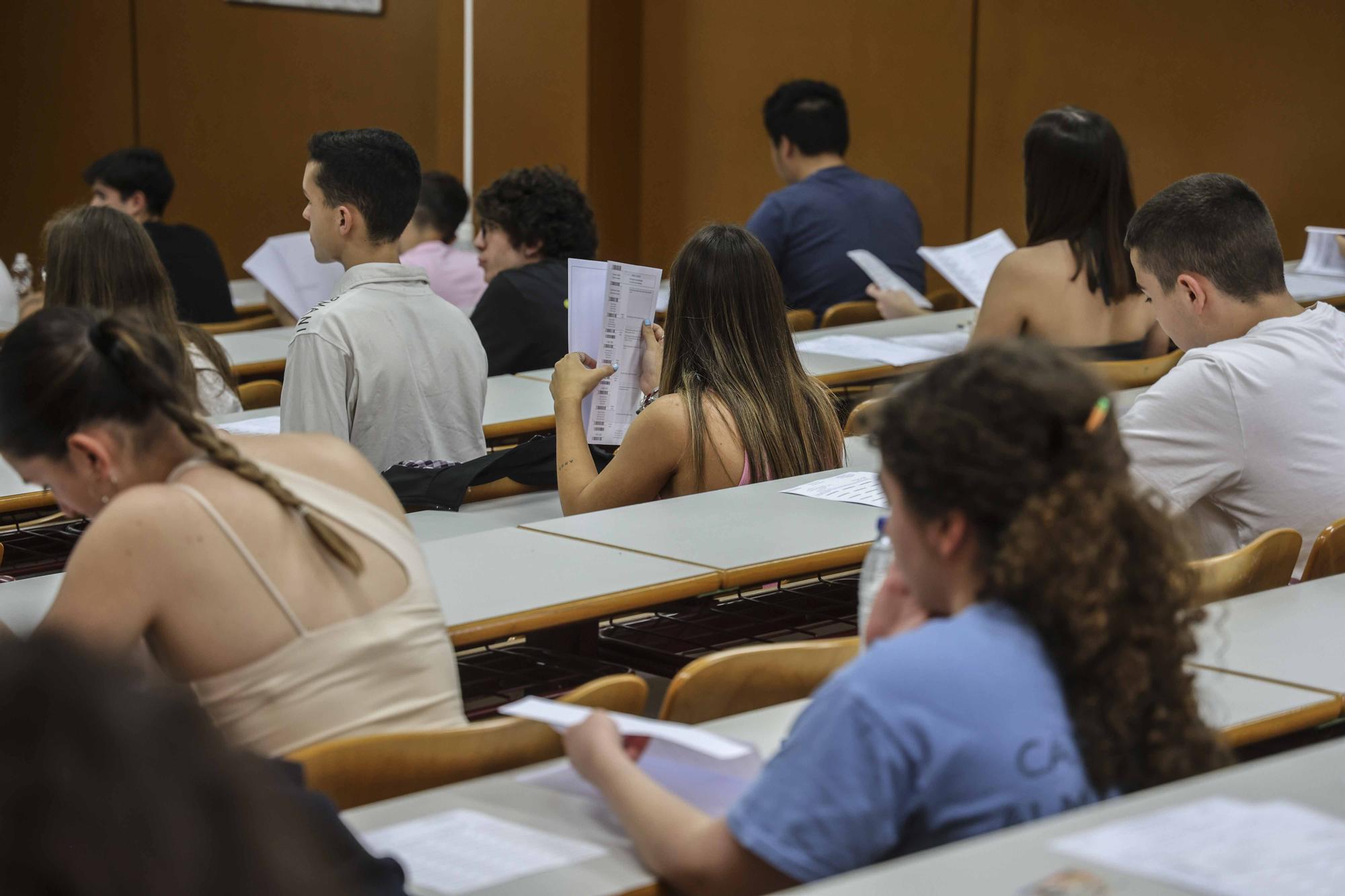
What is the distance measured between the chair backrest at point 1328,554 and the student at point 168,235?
460 cm

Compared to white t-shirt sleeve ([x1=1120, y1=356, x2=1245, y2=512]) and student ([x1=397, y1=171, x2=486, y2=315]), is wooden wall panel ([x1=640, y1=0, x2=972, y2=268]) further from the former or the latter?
white t-shirt sleeve ([x1=1120, y1=356, x2=1245, y2=512])

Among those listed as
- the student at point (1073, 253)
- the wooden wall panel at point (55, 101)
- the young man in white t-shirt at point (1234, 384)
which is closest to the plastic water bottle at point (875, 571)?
the young man in white t-shirt at point (1234, 384)

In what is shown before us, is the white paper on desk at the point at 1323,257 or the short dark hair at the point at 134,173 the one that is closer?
the white paper on desk at the point at 1323,257

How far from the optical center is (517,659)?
3037 millimetres

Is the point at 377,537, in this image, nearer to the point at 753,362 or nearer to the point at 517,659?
the point at 517,659

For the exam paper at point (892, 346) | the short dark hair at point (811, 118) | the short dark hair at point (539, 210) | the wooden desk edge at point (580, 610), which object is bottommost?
the wooden desk edge at point (580, 610)

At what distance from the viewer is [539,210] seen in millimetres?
4887

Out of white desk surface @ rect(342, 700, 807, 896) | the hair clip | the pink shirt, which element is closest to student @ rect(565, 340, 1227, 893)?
the hair clip

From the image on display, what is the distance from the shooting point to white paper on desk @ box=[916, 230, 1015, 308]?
17.4 feet

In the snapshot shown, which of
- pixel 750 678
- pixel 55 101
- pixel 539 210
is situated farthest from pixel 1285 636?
pixel 55 101

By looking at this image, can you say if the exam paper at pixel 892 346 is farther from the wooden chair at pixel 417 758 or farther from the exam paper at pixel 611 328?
the wooden chair at pixel 417 758

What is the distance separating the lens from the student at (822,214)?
616cm

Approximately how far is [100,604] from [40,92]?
7490 mm

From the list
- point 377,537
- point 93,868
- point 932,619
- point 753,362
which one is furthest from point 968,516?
point 753,362
